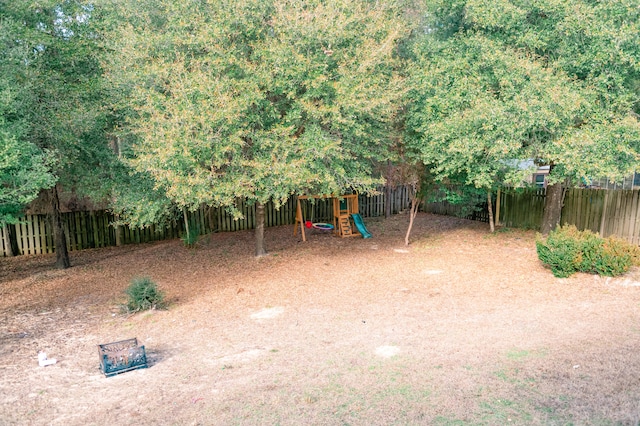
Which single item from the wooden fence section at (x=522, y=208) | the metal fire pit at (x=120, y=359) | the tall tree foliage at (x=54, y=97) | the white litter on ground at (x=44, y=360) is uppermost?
the tall tree foliage at (x=54, y=97)

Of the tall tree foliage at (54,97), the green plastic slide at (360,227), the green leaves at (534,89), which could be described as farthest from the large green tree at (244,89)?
the green plastic slide at (360,227)

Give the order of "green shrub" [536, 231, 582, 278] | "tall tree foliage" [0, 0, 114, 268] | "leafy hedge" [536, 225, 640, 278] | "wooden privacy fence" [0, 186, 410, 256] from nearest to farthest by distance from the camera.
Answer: "tall tree foliage" [0, 0, 114, 268] → "leafy hedge" [536, 225, 640, 278] → "green shrub" [536, 231, 582, 278] → "wooden privacy fence" [0, 186, 410, 256]

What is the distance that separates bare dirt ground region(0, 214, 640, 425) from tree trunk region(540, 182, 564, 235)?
3.77 feet

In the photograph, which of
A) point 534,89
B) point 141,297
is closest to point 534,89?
point 534,89

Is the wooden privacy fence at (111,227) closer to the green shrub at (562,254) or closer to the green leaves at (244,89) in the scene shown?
the green leaves at (244,89)

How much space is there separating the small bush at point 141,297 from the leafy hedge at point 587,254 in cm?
870

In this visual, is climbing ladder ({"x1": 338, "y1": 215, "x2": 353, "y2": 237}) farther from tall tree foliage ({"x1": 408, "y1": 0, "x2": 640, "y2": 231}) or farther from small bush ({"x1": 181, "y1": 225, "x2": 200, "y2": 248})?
small bush ({"x1": 181, "y1": 225, "x2": 200, "y2": 248})

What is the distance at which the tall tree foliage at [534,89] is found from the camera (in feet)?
31.3

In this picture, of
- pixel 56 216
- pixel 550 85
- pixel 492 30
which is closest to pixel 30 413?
pixel 56 216

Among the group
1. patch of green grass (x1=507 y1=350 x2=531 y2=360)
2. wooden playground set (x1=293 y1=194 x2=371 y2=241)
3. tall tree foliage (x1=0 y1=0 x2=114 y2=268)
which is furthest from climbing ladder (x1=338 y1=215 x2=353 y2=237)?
patch of green grass (x1=507 y1=350 x2=531 y2=360)

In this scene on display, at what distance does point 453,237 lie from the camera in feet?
48.1

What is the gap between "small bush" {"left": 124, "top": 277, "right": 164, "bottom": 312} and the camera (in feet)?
29.2

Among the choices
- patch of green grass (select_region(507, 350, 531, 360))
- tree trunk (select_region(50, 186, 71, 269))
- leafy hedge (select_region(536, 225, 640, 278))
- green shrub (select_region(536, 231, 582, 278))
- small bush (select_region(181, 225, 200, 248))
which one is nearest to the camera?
patch of green grass (select_region(507, 350, 531, 360))

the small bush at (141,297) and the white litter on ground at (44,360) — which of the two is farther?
the small bush at (141,297)
